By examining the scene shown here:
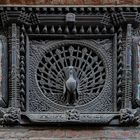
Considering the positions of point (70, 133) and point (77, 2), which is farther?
point (77, 2)

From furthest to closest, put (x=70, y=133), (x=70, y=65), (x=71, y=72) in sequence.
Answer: (x=70, y=65), (x=71, y=72), (x=70, y=133)

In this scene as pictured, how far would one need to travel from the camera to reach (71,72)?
519 inches

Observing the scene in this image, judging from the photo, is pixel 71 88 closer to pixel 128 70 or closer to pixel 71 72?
pixel 71 72

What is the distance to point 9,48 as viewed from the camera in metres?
13.3

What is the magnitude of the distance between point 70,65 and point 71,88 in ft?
1.06

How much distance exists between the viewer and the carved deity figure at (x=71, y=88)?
1309 cm

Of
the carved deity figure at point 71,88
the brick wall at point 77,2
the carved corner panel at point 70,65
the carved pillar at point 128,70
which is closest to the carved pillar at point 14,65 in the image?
the carved corner panel at point 70,65

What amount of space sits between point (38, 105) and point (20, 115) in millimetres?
264

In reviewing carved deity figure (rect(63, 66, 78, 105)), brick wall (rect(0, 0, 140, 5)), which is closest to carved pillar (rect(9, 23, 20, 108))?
brick wall (rect(0, 0, 140, 5))

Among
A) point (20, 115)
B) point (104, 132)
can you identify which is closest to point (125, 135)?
point (104, 132)

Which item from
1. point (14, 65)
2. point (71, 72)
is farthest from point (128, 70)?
point (14, 65)

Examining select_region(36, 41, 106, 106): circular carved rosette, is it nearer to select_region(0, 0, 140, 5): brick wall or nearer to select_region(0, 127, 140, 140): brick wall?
select_region(0, 127, 140, 140): brick wall

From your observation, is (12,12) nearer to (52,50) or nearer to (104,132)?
(52,50)

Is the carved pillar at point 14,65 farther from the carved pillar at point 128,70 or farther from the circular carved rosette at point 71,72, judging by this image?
the carved pillar at point 128,70
